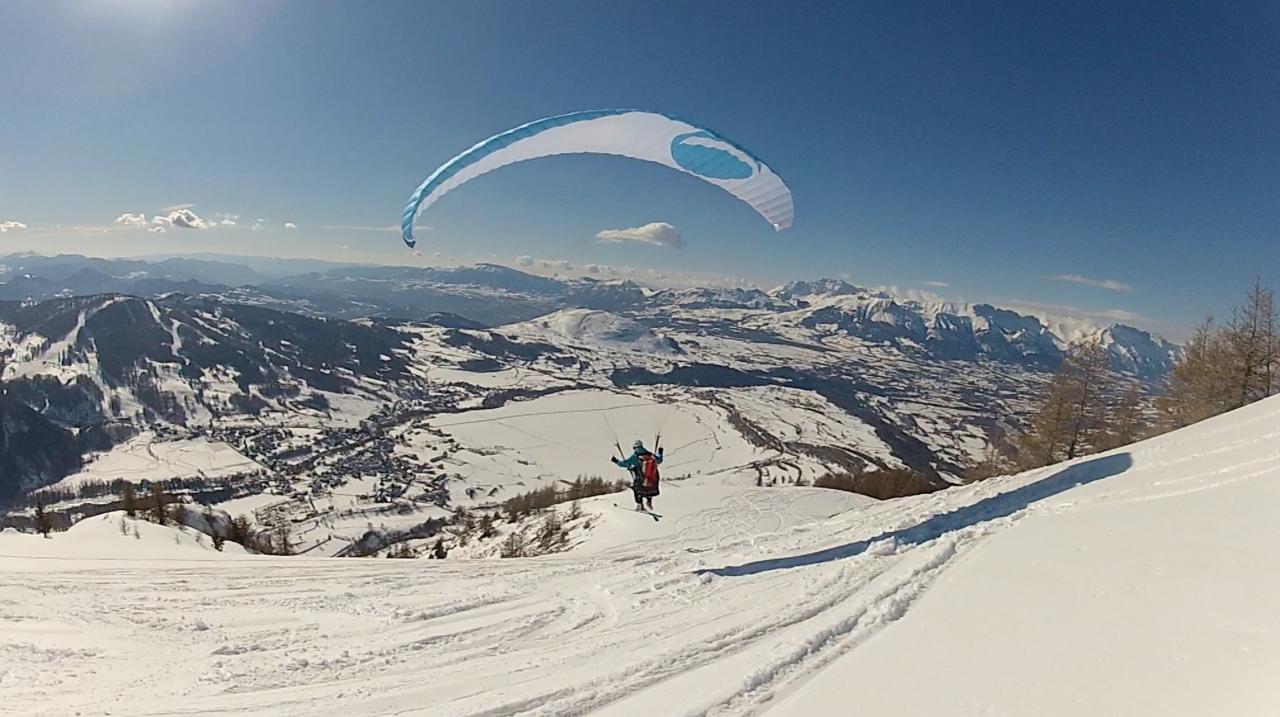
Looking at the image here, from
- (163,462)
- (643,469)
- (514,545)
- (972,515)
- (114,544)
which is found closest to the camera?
(972,515)

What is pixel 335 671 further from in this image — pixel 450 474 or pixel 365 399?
pixel 365 399

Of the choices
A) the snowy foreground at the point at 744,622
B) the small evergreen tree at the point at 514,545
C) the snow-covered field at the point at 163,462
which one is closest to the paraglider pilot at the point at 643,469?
the snowy foreground at the point at 744,622

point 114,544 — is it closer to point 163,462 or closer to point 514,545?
point 514,545

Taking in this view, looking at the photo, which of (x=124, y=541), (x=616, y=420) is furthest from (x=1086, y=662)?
(x=616, y=420)

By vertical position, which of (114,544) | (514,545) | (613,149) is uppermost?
(613,149)

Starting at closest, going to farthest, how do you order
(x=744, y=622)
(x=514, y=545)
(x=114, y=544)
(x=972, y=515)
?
(x=744, y=622)
(x=972, y=515)
(x=114, y=544)
(x=514, y=545)

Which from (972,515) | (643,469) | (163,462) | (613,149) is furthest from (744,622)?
(163,462)

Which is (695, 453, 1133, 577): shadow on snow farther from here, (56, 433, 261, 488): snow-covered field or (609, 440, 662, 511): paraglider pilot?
(56, 433, 261, 488): snow-covered field
